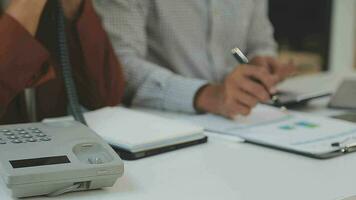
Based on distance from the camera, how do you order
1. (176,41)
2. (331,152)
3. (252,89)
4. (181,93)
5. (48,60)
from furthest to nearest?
(176,41), (181,93), (252,89), (48,60), (331,152)

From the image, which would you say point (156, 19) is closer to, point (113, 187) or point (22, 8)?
point (22, 8)

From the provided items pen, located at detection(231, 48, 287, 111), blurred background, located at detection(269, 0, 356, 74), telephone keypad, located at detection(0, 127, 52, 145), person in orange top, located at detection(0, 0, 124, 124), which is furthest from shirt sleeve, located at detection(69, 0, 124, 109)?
blurred background, located at detection(269, 0, 356, 74)

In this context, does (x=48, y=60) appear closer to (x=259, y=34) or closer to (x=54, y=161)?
(x=54, y=161)

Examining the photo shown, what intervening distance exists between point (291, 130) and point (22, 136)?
49cm

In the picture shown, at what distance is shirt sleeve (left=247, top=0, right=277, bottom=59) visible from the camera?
66.1 inches

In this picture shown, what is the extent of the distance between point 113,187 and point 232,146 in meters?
0.28

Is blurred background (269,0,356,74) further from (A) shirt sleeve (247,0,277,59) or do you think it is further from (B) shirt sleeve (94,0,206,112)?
A: (B) shirt sleeve (94,0,206,112)

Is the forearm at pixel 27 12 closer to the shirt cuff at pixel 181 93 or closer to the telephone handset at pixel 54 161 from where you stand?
the telephone handset at pixel 54 161

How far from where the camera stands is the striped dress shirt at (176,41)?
1.34 metres

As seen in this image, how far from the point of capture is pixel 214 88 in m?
1.28

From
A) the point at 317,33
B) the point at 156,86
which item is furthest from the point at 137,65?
the point at 317,33

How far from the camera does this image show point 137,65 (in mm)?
1356

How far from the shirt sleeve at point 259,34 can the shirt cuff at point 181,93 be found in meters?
0.39

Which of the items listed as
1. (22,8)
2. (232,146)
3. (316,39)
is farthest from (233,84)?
(316,39)
